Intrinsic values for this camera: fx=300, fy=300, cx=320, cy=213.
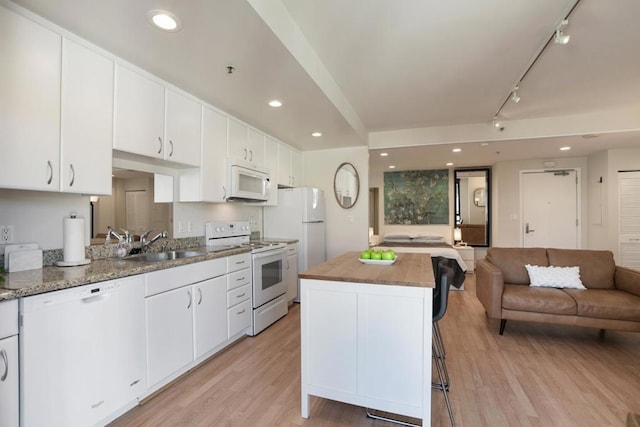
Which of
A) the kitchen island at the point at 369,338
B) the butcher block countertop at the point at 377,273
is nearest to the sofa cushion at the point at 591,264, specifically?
the butcher block countertop at the point at 377,273

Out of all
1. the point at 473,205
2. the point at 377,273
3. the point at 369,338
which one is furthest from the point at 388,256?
the point at 473,205

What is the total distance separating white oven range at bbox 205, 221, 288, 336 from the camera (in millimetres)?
3076

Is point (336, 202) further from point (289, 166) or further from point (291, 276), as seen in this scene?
point (291, 276)

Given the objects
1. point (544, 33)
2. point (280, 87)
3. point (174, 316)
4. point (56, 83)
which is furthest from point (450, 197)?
point (56, 83)

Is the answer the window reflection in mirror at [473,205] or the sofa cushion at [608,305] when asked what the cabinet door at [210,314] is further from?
the window reflection in mirror at [473,205]

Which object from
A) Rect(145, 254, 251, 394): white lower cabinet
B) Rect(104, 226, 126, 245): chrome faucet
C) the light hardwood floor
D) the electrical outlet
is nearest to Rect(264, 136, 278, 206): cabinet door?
Rect(145, 254, 251, 394): white lower cabinet

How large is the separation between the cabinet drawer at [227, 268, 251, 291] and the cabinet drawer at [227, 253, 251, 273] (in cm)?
4

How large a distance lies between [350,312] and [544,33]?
2444mm

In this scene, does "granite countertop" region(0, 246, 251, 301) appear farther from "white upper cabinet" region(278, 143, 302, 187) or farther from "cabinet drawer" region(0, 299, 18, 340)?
"white upper cabinet" region(278, 143, 302, 187)

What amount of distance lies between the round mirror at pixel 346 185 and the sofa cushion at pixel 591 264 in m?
2.56

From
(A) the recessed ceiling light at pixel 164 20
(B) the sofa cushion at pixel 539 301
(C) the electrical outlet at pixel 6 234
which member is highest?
(A) the recessed ceiling light at pixel 164 20

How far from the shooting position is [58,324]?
144 centimetres

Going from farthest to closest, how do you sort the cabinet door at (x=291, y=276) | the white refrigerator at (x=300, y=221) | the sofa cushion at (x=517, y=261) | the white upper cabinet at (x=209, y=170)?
the white refrigerator at (x=300, y=221), the cabinet door at (x=291, y=276), the sofa cushion at (x=517, y=261), the white upper cabinet at (x=209, y=170)

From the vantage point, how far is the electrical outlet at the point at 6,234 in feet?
5.66
